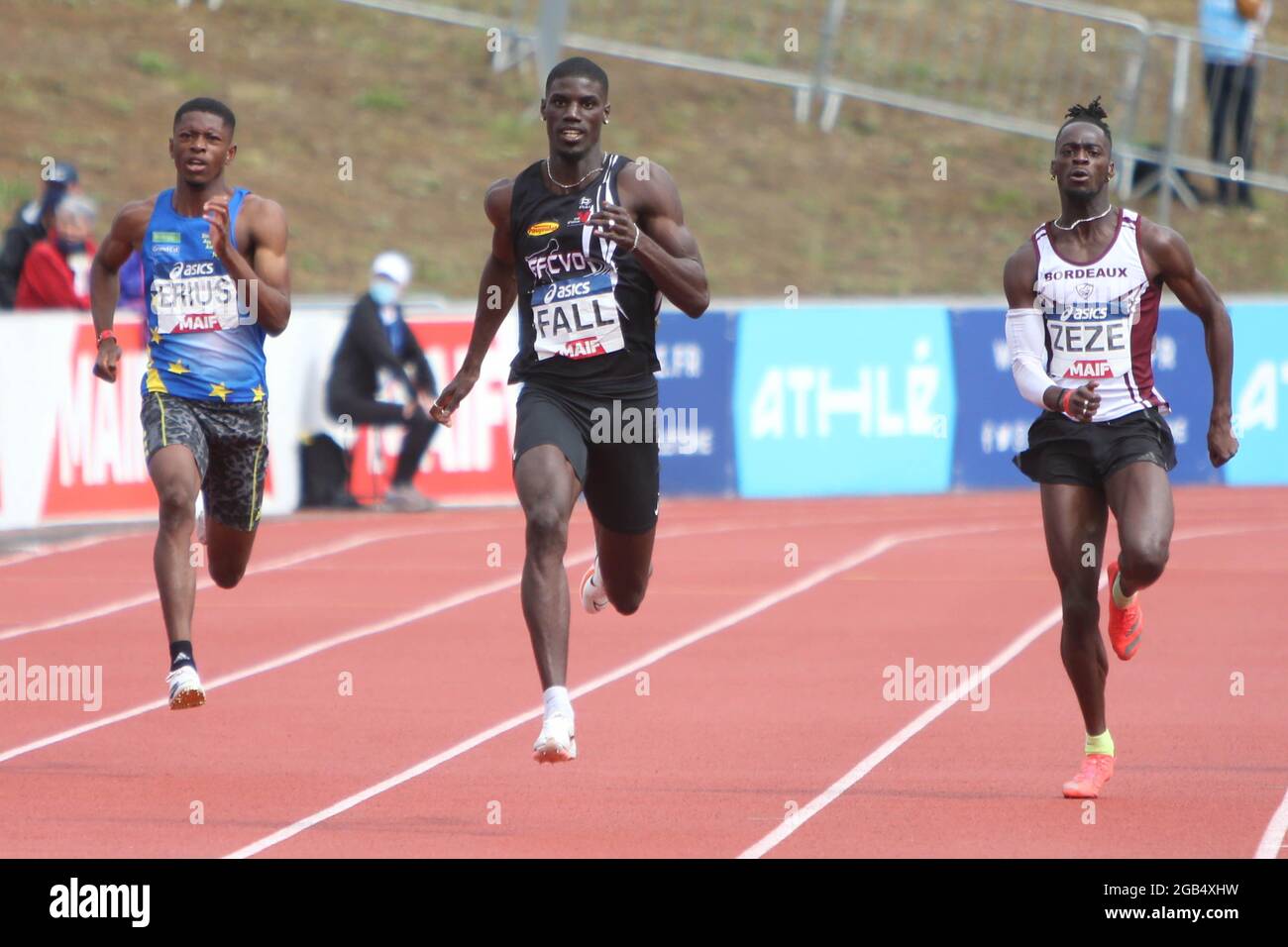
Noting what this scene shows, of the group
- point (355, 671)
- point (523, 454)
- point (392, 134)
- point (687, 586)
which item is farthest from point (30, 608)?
point (392, 134)

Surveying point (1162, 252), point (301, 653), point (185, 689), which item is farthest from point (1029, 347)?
point (301, 653)

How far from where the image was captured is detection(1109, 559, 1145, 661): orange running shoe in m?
8.15

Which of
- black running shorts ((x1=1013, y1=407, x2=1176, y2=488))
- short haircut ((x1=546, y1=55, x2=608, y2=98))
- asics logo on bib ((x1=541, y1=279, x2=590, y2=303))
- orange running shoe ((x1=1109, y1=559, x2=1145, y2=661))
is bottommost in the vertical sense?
orange running shoe ((x1=1109, y1=559, x2=1145, y2=661))

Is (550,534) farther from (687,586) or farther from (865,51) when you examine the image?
(865,51)

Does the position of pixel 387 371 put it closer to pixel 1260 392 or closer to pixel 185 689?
pixel 1260 392

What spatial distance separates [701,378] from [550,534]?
38.5ft

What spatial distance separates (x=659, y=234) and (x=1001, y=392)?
1229 centimetres

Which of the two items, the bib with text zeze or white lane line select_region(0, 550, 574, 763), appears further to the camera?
white lane line select_region(0, 550, 574, 763)

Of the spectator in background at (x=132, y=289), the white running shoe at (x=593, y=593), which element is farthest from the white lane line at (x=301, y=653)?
the spectator in background at (x=132, y=289)

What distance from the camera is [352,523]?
17.5 metres

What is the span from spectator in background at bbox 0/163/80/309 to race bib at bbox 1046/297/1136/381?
36.9ft

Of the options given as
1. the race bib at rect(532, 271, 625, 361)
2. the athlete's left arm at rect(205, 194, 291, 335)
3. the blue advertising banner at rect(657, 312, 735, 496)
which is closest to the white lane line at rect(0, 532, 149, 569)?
the blue advertising banner at rect(657, 312, 735, 496)

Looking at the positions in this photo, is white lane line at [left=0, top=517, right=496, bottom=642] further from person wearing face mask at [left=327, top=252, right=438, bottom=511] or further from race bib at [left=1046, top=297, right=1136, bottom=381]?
race bib at [left=1046, top=297, right=1136, bottom=381]

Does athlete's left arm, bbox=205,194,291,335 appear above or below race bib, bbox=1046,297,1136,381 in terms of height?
above
